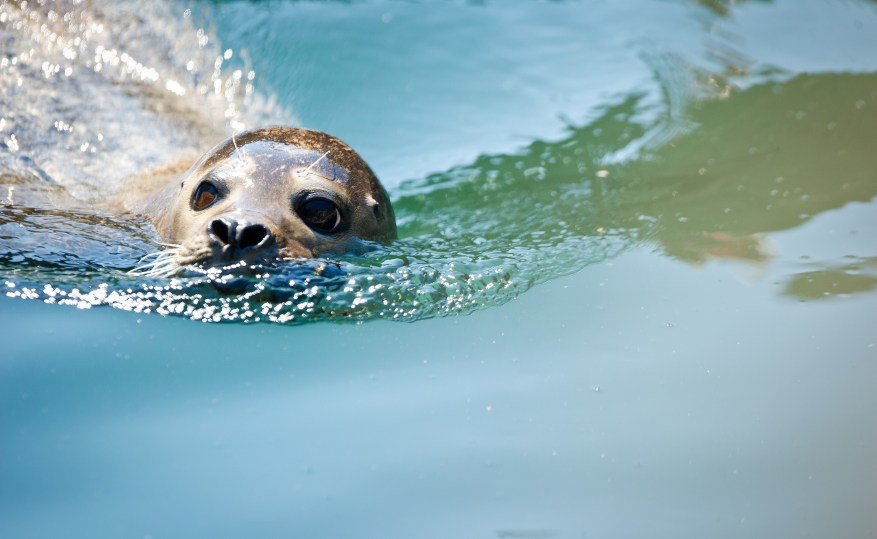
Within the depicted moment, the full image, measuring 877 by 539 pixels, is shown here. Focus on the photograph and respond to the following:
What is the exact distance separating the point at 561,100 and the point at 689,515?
479 cm

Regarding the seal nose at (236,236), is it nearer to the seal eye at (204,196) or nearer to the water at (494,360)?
the water at (494,360)

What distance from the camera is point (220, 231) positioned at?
12.8ft

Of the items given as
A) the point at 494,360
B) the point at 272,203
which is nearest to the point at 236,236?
the point at 272,203

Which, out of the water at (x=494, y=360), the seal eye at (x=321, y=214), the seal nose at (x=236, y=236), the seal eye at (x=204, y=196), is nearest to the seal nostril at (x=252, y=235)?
the seal nose at (x=236, y=236)

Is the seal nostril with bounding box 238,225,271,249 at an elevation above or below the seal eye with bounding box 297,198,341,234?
below

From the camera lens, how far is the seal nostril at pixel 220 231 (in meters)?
3.88

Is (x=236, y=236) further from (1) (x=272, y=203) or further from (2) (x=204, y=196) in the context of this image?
(2) (x=204, y=196)

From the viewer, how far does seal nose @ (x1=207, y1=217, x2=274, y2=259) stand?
12.7 feet

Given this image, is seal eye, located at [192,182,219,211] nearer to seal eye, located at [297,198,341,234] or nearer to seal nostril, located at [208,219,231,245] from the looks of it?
seal eye, located at [297,198,341,234]

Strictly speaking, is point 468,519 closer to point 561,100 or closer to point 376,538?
point 376,538

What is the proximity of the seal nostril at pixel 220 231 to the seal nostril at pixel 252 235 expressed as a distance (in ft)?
0.15

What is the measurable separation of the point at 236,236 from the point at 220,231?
0.08 metres

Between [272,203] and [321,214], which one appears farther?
[321,214]

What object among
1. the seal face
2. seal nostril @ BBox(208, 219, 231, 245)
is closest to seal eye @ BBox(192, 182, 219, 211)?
the seal face
